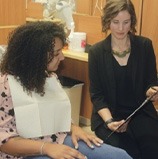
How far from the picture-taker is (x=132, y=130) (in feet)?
6.10

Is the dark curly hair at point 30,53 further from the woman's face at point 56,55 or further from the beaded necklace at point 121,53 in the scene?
the beaded necklace at point 121,53

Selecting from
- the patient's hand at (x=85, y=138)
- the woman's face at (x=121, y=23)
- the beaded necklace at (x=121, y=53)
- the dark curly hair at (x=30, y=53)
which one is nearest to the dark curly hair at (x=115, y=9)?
the woman's face at (x=121, y=23)

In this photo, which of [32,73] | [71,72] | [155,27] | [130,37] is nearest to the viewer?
[32,73]

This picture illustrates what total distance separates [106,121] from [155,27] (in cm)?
91

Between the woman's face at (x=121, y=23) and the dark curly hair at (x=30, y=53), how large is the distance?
1.64ft

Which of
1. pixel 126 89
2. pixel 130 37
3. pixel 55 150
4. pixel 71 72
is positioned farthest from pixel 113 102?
pixel 71 72

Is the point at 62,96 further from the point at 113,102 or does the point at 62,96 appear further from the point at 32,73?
the point at 113,102

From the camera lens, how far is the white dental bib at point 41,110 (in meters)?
1.36

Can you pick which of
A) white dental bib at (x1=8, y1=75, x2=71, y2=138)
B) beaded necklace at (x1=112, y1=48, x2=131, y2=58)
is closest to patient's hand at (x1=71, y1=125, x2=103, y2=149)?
white dental bib at (x1=8, y1=75, x2=71, y2=138)

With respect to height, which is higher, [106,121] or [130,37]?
[130,37]

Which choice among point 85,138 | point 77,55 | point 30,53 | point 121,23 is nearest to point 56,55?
point 30,53

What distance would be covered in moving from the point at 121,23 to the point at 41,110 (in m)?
0.73

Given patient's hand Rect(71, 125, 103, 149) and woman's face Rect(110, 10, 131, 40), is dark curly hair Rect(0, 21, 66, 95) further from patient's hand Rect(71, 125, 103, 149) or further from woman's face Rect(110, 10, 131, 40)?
woman's face Rect(110, 10, 131, 40)

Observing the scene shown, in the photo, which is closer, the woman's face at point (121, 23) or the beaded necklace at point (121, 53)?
the woman's face at point (121, 23)
